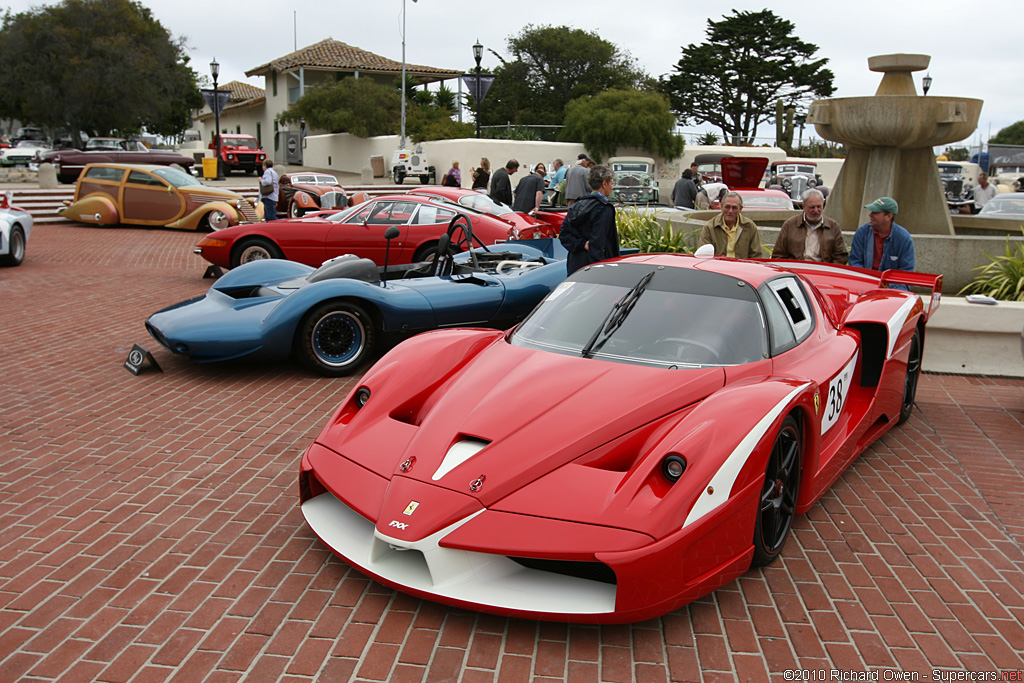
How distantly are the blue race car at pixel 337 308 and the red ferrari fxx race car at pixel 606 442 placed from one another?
7.43 ft

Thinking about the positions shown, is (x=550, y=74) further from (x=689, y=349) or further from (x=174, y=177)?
(x=689, y=349)

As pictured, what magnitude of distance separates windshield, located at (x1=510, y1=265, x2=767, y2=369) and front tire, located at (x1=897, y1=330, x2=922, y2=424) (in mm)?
2215

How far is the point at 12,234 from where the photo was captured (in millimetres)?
12930

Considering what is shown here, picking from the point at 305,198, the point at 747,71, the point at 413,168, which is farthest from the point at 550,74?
the point at 305,198

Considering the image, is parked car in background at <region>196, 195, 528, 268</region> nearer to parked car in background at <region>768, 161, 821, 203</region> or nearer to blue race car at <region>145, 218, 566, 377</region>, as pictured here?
blue race car at <region>145, 218, 566, 377</region>

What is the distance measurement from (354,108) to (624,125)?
1298 centimetres

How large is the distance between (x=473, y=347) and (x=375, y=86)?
3739cm

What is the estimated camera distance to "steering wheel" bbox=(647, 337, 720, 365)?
3.88 meters

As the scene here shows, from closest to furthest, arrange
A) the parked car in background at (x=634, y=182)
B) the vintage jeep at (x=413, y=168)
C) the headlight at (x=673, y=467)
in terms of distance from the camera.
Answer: the headlight at (x=673, y=467) → the parked car in background at (x=634, y=182) → the vintage jeep at (x=413, y=168)

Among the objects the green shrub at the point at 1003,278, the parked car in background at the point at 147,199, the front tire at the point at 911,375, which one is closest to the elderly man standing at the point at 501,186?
the parked car in background at the point at 147,199

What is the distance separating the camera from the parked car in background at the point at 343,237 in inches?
447

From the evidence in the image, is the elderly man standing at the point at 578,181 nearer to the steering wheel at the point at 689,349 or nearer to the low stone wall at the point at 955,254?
the low stone wall at the point at 955,254

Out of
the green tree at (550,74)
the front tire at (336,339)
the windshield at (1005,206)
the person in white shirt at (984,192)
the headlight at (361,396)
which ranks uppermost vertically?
the green tree at (550,74)

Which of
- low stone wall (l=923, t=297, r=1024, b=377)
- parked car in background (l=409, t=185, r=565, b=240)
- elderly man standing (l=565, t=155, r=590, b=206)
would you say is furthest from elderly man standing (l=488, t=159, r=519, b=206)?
low stone wall (l=923, t=297, r=1024, b=377)
